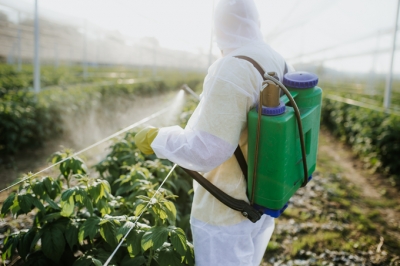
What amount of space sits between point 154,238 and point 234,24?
1080mm

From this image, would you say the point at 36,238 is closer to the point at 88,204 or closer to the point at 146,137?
the point at 88,204

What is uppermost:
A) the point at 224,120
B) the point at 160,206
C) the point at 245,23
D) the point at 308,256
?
the point at 245,23

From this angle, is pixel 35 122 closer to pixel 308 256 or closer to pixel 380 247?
pixel 308 256

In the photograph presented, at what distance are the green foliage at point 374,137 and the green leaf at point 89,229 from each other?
191 inches

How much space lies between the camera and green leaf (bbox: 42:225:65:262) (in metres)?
1.66

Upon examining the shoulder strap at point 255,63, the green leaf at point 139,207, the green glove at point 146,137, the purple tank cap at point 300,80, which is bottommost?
the green leaf at point 139,207

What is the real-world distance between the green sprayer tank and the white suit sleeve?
0.08m

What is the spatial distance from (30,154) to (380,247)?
5.27 meters

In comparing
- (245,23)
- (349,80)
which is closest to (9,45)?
(245,23)

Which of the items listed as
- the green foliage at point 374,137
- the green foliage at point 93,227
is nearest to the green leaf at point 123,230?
the green foliage at point 93,227

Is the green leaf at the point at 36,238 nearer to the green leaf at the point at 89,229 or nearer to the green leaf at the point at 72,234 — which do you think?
the green leaf at the point at 72,234

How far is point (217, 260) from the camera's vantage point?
1.57 metres

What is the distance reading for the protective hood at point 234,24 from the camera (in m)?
1.57

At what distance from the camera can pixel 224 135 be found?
53.8 inches
